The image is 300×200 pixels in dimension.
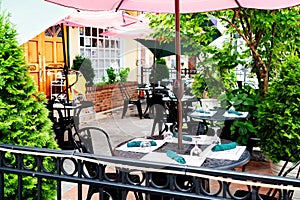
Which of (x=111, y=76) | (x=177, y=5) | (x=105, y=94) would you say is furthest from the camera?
(x=111, y=76)

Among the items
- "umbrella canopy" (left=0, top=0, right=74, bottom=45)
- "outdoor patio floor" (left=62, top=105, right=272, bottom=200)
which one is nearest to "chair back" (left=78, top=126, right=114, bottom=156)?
"outdoor patio floor" (left=62, top=105, right=272, bottom=200)

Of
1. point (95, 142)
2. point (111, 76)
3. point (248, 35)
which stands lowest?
point (95, 142)

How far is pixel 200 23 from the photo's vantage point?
5.54 metres

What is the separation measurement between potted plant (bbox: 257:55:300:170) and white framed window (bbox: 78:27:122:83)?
681 cm

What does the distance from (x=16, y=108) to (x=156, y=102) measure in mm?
5066

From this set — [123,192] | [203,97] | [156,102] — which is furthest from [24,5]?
[203,97]

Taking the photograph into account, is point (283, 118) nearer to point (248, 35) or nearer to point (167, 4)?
point (167, 4)

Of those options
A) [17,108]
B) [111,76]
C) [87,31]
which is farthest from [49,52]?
[17,108]

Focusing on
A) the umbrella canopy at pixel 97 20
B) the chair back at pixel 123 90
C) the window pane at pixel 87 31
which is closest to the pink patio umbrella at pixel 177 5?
the chair back at pixel 123 90

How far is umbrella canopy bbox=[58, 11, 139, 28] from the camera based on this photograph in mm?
6989

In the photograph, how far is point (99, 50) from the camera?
1109cm

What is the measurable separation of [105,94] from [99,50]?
301 cm

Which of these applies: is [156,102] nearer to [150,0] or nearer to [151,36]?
[151,36]

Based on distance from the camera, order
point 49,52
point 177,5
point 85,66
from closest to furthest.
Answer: point 177,5
point 49,52
point 85,66
